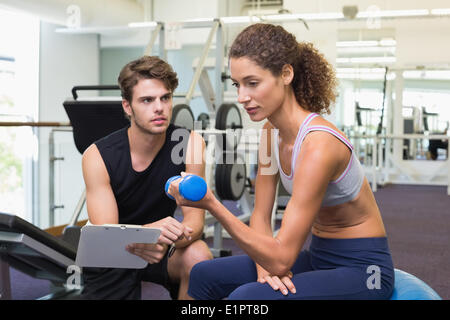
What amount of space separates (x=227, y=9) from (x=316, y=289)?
26.7 feet

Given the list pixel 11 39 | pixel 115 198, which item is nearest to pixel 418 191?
pixel 11 39

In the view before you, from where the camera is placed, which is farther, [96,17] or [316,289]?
[96,17]

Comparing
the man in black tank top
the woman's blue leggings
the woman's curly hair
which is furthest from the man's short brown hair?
the woman's blue leggings

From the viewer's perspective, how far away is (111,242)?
143 cm

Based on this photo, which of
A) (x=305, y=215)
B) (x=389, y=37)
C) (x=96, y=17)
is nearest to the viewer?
(x=305, y=215)

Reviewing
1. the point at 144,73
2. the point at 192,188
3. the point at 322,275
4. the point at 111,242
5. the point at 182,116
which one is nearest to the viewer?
the point at 192,188

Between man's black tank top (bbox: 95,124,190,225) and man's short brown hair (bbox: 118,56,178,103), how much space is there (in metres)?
0.18

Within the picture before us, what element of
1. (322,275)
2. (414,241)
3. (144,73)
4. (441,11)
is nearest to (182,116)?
(144,73)

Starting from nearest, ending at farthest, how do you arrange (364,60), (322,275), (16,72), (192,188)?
(192,188) → (322,275) → (16,72) → (364,60)

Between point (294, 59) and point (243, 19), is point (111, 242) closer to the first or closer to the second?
point (294, 59)

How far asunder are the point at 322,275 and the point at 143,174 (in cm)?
79

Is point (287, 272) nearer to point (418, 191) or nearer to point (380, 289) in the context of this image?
point (380, 289)

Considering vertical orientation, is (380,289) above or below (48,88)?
below

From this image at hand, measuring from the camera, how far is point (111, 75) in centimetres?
867
